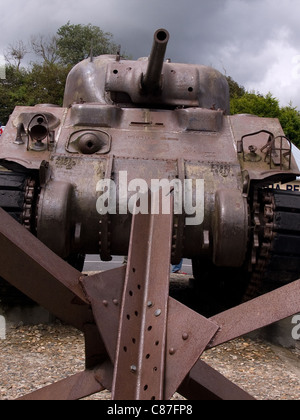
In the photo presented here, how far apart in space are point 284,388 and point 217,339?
215 centimetres

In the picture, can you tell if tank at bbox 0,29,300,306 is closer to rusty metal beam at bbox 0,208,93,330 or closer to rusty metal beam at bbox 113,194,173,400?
rusty metal beam at bbox 113,194,173,400

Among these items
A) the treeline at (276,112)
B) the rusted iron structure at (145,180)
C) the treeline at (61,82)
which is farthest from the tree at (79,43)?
the rusted iron structure at (145,180)

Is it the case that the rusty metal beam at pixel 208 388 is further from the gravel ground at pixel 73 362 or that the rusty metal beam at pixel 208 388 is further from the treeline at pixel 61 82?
the treeline at pixel 61 82

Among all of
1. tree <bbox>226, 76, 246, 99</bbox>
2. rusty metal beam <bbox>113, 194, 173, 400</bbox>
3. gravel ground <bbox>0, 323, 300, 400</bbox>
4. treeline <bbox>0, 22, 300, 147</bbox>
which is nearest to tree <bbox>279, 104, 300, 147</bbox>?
treeline <bbox>0, 22, 300, 147</bbox>

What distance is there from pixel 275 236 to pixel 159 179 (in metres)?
1.12

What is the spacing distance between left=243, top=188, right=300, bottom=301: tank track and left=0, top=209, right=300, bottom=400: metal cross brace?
2.49 metres

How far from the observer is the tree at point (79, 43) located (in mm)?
36438

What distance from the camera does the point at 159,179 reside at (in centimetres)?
479

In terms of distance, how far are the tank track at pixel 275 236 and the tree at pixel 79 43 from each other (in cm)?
3319

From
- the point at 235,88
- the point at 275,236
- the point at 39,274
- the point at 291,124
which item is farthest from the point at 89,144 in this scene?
the point at 235,88

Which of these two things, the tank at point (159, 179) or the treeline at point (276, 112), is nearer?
the tank at point (159, 179)

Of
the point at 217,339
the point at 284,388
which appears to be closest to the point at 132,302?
the point at 217,339

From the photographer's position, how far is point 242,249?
4.67 metres

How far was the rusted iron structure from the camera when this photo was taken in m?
2.32
